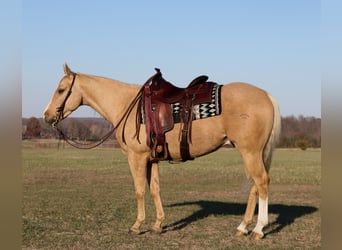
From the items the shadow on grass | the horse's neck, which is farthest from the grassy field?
the horse's neck

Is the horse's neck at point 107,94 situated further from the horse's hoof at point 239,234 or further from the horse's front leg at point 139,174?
the horse's hoof at point 239,234

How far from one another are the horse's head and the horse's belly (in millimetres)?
1890

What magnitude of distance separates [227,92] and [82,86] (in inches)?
103

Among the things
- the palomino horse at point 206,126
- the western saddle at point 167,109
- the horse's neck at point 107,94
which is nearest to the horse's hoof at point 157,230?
the palomino horse at point 206,126

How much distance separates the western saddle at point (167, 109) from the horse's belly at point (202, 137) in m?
0.08

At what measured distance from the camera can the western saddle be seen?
21.3 ft

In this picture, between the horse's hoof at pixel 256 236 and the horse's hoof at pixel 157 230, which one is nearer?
the horse's hoof at pixel 256 236

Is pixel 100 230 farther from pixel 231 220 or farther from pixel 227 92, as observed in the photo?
pixel 227 92

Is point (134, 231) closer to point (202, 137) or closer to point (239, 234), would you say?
point (239, 234)

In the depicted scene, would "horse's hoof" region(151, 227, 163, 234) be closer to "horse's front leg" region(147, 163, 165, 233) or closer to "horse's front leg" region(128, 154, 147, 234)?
"horse's front leg" region(147, 163, 165, 233)

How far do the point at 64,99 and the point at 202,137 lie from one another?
2557 mm

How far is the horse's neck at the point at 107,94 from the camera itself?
7121 mm

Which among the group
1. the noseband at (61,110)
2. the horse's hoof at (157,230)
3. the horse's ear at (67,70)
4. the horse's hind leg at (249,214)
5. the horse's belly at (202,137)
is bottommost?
the horse's hoof at (157,230)

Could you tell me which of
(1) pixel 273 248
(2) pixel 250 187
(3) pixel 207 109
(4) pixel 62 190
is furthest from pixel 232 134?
(4) pixel 62 190
